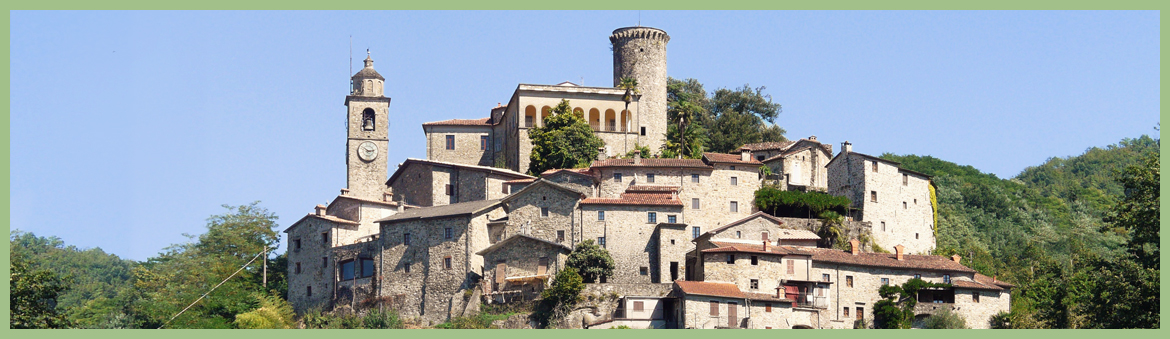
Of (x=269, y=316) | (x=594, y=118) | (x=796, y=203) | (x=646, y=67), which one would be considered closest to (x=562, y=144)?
(x=594, y=118)

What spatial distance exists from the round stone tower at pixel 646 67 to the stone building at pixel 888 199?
45.2ft

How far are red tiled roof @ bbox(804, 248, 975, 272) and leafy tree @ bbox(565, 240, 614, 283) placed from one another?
8843 mm

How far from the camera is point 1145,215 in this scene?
5178cm

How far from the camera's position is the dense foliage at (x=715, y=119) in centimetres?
8119

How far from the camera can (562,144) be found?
75812 millimetres

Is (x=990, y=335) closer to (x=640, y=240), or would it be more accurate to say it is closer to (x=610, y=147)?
(x=640, y=240)

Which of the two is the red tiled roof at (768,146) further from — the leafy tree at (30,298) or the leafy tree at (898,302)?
the leafy tree at (30,298)

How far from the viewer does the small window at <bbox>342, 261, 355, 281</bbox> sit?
219ft

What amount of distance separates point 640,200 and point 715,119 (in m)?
27.7

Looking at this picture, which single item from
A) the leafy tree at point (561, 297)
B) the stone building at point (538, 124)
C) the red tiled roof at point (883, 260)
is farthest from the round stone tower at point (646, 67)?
the leafy tree at point (561, 297)

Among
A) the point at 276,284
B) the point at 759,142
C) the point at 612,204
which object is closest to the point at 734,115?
the point at 759,142

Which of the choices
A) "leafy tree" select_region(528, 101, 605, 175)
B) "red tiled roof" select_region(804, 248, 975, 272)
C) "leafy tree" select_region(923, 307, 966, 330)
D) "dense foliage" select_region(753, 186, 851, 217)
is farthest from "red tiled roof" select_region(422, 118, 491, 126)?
"leafy tree" select_region(923, 307, 966, 330)

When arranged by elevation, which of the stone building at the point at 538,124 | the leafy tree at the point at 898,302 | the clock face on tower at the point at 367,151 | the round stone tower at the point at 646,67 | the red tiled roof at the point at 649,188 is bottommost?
the leafy tree at the point at 898,302

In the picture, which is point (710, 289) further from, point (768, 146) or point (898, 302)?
point (768, 146)
